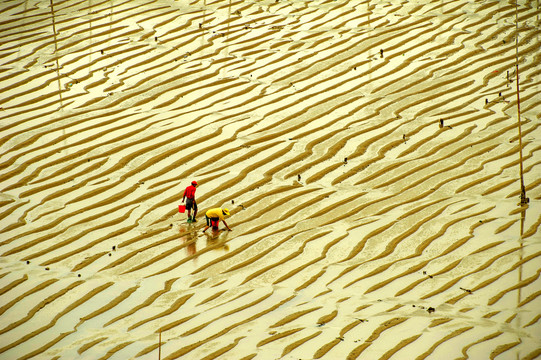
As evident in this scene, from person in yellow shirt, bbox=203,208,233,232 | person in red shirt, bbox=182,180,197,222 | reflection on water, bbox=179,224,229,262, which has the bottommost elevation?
reflection on water, bbox=179,224,229,262

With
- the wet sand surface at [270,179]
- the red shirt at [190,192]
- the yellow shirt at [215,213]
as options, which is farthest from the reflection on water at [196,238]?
the red shirt at [190,192]

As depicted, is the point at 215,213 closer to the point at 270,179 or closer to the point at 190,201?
the point at 190,201

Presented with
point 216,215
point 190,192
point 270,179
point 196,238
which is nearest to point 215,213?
point 216,215

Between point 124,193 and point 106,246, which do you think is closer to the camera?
point 106,246

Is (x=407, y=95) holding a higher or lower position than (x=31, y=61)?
lower

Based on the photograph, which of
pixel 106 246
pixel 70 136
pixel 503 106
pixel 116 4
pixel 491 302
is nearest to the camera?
pixel 491 302

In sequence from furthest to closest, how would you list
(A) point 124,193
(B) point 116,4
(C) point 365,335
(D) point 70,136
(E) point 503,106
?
1. (B) point 116,4
2. (E) point 503,106
3. (D) point 70,136
4. (A) point 124,193
5. (C) point 365,335

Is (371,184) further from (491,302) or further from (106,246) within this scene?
(106,246)

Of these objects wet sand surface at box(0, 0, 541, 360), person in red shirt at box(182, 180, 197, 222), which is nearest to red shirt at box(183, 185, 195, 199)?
person in red shirt at box(182, 180, 197, 222)

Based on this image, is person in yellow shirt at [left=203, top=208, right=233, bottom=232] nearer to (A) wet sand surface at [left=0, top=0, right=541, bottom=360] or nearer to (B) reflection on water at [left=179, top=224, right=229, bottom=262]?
(B) reflection on water at [left=179, top=224, right=229, bottom=262]

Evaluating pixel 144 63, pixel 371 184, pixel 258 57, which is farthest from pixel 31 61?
pixel 371 184
